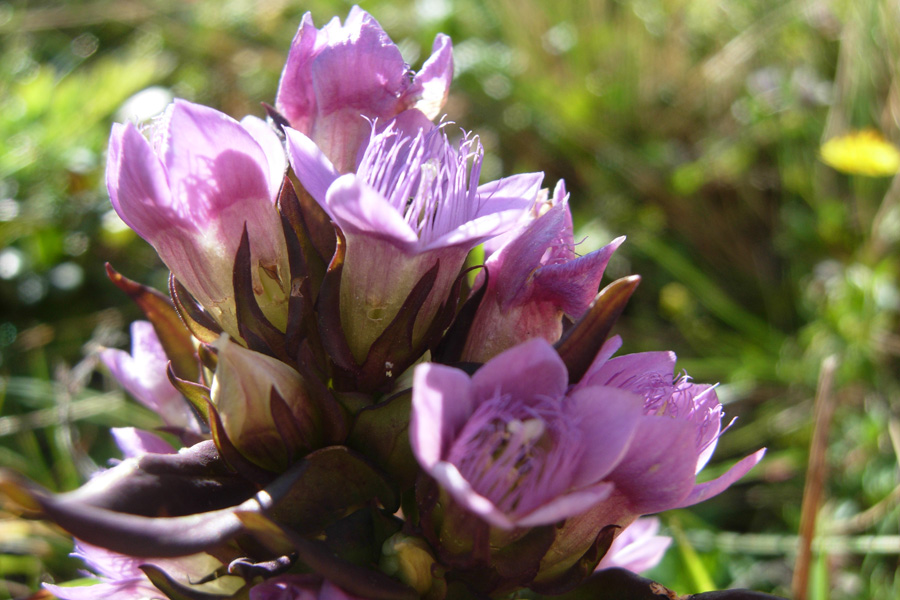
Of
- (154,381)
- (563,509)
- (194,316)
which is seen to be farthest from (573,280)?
(154,381)

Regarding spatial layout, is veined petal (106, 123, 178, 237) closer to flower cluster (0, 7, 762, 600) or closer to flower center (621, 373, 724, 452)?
flower cluster (0, 7, 762, 600)

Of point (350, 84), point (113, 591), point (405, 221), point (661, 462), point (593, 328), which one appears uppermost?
point (350, 84)

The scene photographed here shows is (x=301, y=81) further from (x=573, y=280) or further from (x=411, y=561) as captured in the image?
(x=411, y=561)

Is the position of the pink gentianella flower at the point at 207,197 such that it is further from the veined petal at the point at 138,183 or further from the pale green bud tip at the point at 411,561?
the pale green bud tip at the point at 411,561

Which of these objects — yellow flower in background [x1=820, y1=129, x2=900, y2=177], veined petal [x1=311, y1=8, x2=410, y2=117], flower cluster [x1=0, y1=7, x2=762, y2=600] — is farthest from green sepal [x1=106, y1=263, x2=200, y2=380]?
yellow flower in background [x1=820, y1=129, x2=900, y2=177]

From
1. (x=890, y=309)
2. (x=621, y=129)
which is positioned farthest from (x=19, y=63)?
(x=890, y=309)

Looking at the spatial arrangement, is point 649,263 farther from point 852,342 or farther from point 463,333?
point 463,333
